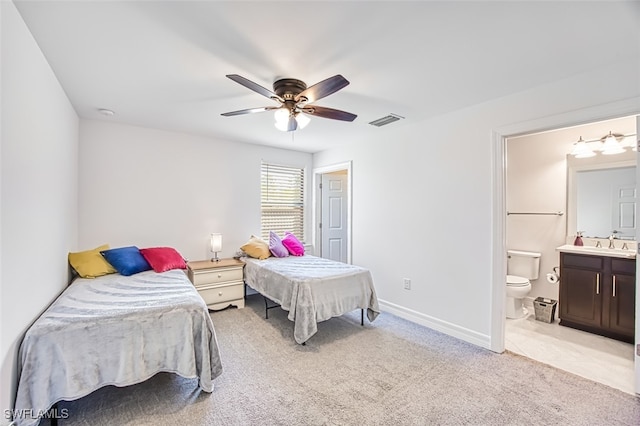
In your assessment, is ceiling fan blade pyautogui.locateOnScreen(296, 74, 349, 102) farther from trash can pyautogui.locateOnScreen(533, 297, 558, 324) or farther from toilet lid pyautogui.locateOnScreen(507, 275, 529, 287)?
trash can pyautogui.locateOnScreen(533, 297, 558, 324)

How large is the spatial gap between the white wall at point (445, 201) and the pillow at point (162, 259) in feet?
8.00

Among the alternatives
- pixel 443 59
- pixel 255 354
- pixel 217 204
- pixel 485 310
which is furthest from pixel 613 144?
pixel 217 204

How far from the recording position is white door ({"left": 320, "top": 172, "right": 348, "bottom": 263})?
207 inches

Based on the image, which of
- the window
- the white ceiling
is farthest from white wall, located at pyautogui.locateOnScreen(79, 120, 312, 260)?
the white ceiling

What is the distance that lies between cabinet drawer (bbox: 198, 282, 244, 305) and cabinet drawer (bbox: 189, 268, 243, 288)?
2.7 inches

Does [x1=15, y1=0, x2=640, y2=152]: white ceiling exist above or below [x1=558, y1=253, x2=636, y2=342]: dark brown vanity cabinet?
above

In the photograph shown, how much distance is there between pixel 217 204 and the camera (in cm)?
418

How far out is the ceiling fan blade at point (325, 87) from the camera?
1.77 metres

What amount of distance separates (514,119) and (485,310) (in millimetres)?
1829

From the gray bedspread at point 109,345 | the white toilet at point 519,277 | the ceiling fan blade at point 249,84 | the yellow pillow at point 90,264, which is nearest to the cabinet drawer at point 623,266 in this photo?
the white toilet at point 519,277

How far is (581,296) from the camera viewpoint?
3113 mm

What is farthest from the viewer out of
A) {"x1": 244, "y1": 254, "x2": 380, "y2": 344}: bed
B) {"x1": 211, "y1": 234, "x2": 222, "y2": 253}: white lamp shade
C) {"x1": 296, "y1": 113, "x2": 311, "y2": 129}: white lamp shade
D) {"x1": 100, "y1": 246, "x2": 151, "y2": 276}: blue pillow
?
{"x1": 211, "y1": 234, "x2": 222, "y2": 253}: white lamp shade

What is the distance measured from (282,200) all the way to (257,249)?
1197 millimetres

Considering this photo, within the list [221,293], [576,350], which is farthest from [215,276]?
[576,350]
